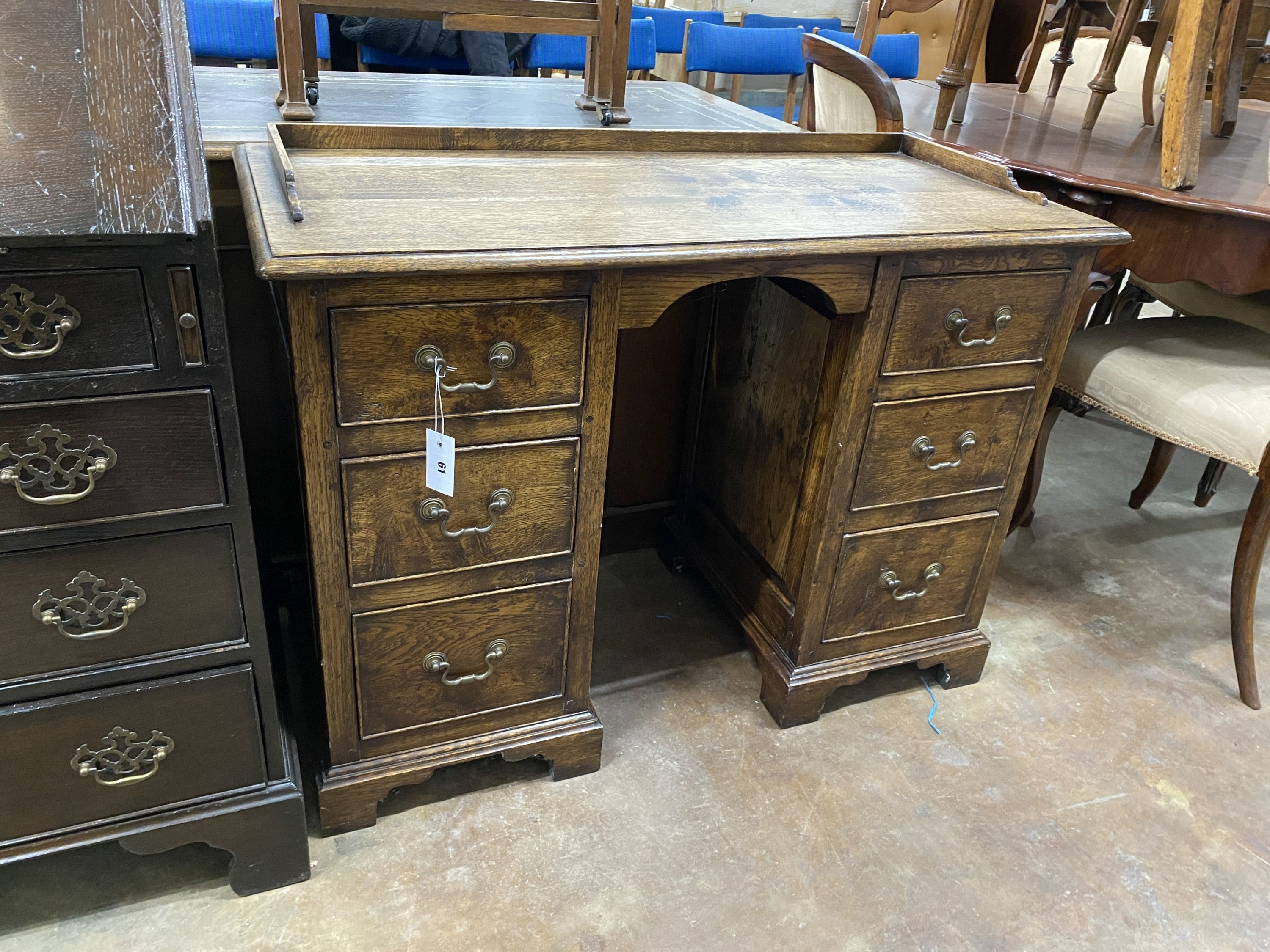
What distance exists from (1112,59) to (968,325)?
1.33 meters

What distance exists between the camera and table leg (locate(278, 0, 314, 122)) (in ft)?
4.41

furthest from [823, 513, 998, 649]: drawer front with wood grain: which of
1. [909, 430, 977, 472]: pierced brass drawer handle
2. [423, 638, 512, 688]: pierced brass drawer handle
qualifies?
[423, 638, 512, 688]: pierced brass drawer handle

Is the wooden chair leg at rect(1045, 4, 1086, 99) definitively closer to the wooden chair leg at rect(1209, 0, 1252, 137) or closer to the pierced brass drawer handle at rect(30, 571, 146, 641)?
the wooden chair leg at rect(1209, 0, 1252, 137)

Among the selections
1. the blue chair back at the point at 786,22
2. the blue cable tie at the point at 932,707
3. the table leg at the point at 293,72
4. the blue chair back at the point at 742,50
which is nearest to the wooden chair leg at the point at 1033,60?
the blue chair back at the point at 742,50

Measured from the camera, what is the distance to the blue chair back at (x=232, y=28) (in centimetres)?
240

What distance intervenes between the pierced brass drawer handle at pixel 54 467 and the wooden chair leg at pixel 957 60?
5.68 feet

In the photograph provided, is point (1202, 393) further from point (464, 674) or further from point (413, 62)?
point (413, 62)

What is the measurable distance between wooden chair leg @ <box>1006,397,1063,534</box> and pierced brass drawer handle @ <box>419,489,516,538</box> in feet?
4.10

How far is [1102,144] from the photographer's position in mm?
2111

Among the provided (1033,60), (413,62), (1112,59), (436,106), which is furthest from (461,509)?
(1033,60)

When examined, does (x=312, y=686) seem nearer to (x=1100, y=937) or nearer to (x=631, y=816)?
(x=631, y=816)

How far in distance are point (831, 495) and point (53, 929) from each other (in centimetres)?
120

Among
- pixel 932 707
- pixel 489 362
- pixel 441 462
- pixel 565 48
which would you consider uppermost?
pixel 565 48

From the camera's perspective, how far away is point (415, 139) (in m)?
1.35
